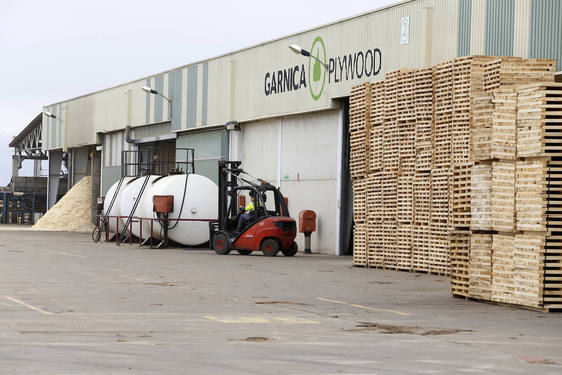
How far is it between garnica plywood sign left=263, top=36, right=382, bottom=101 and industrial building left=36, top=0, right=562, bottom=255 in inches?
1.5

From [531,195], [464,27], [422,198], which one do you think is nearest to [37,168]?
[464,27]

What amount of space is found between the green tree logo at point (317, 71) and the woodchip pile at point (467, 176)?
7186 mm

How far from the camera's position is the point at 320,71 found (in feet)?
108

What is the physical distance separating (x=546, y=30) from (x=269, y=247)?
10.7m

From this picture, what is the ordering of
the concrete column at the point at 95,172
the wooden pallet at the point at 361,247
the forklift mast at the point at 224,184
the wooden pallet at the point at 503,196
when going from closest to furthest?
the wooden pallet at the point at 503,196
the wooden pallet at the point at 361,247
the forklift mast at the point at 224,184
the concrete column at the point at 95,172

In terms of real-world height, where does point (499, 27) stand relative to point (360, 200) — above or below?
above

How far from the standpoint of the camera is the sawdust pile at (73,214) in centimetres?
5516

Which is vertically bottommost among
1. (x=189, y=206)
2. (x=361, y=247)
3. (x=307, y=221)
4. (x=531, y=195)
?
(x=361, y=247)

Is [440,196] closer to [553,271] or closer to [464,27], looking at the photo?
[464,27]

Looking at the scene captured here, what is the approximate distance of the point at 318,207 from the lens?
33000 millimetres

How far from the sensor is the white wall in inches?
1267

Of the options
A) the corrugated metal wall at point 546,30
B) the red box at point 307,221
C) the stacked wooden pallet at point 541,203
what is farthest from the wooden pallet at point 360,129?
the stacked wooden pallet at point 541,203

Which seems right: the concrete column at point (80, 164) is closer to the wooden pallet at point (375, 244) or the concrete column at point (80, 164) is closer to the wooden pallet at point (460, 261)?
the wooden pallet at point (375, 244)

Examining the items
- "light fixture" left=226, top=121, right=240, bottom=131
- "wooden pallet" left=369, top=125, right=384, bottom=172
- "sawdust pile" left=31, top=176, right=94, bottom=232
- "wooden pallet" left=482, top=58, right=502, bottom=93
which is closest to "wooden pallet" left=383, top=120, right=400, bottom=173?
"wooden pallet" left=369, top=125, right=384, bottom=172
